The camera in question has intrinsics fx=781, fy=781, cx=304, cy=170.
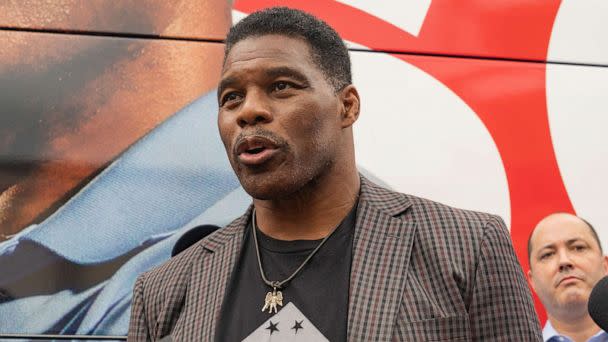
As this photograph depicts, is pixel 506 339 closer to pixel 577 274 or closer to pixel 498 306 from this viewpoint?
pixel 498 306

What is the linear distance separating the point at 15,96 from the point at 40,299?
27.1 inches

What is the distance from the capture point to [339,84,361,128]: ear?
1.82 m

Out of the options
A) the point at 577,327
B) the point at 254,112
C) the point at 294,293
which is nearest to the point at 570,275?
the point at 577,327

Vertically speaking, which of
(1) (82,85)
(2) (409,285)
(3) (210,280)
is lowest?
(2) (409,285)

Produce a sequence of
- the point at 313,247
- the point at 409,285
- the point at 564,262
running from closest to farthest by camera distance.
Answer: the point at 409,285 → the point at 313,247 → the point at 564,262

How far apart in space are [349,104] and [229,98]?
287 millimetres

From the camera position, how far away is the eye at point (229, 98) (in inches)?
68.5

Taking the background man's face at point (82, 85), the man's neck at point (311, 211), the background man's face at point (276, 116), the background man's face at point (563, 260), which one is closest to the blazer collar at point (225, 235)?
the man's neck at point (311, 211)

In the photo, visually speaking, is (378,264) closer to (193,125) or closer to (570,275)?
(193,125)

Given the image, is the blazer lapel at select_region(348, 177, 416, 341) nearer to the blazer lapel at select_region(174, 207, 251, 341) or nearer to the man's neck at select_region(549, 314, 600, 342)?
the blazer lapel at select_region(174, 207, 251, 341)

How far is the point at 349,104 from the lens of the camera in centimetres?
184

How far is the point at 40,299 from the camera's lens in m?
2.53

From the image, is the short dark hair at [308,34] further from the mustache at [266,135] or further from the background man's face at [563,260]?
the background man's face at [563,260]

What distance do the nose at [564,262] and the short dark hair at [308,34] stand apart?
129cm
